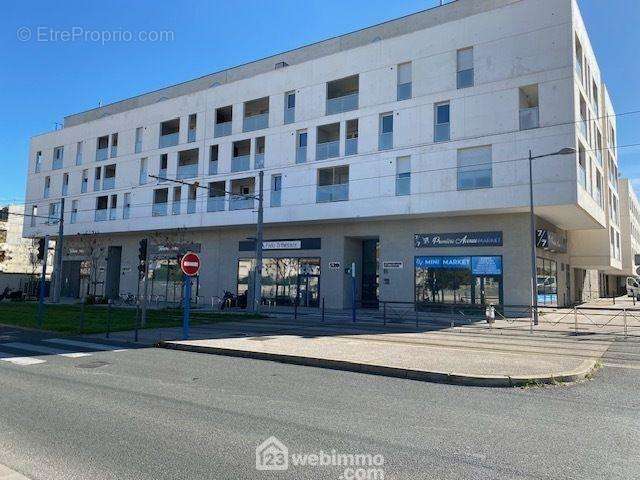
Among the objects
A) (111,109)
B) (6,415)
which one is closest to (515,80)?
(6,415)

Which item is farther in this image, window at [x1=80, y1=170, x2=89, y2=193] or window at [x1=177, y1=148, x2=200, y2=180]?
window at [x1=80, y1=170, x2=89, y2=193]

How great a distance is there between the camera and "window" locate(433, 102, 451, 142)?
85.2 feet

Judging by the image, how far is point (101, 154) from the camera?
42000 millimetres

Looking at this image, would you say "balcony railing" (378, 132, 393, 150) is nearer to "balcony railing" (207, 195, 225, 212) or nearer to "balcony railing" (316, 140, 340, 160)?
"balcony railing" (316, 140, 340, 160)

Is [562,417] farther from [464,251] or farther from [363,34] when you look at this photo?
[363,34]

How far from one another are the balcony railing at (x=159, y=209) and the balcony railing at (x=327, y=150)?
521 inches

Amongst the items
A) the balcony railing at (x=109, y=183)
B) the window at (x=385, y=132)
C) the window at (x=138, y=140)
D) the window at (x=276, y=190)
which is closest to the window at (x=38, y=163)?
the balcony railing at (x=109, y=183)

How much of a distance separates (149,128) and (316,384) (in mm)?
34417

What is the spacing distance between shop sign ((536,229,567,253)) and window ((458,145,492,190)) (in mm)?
4277

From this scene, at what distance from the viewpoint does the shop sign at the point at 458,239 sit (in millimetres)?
25523

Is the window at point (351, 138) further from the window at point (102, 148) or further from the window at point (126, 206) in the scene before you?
the window at point (102, 148)

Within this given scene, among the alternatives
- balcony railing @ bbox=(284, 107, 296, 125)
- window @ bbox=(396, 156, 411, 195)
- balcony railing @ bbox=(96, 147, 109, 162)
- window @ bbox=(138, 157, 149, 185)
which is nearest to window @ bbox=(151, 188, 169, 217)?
window @ bbox=(138, 157, 149, 185)

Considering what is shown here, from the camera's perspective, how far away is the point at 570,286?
127 feet

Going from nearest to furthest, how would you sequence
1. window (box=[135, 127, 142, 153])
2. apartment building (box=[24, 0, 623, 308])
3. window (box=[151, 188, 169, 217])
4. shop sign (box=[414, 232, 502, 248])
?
apartment building (box=[24, 0, 623, 308])
shop sign (box=[414, 232, 502, 248])
window (box=[151, 188, 169, 217])
window (box=[135, 127, 142, 153])
